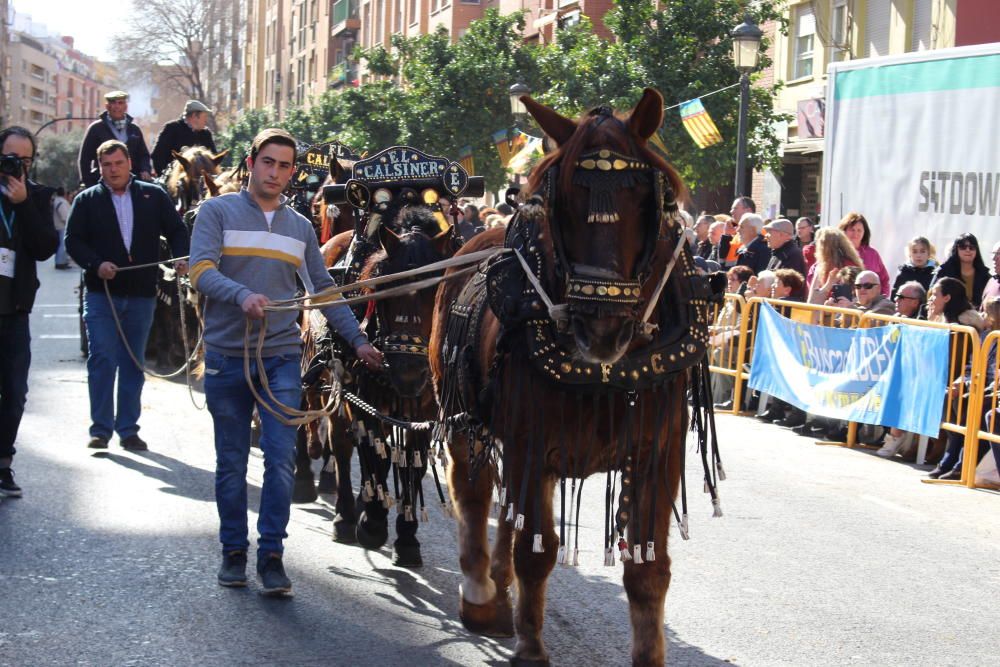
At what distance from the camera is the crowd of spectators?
11.1 m

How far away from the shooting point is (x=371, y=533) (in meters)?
7.56

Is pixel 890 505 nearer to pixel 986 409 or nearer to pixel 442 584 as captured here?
pixel 986 409

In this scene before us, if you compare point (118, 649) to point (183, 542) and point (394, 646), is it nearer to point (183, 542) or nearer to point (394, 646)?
point (394, 646)

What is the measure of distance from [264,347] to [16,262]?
265cm

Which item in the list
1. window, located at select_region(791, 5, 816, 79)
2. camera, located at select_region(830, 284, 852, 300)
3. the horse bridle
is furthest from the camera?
window, located at select_region(791, 5, 816, 79)

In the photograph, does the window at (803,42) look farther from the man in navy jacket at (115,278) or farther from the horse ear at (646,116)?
the horse ear at (646,116)

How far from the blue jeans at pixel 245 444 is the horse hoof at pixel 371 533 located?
104 centimetres

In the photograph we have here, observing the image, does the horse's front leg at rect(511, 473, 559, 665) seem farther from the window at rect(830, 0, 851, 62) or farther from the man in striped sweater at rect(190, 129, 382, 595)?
the window at rect(830, 0, 851, 62)

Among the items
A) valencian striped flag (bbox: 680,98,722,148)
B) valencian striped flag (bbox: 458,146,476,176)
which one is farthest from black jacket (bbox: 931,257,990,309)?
valencian striped flag (bbox: 458,146,476,176)

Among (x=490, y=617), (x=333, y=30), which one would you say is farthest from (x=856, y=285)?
(x=333, y=30)

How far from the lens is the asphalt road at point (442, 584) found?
5.77m

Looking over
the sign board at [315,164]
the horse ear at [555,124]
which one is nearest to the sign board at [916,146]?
the sign board at [315,164]

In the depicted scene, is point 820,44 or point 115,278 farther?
point 820,44

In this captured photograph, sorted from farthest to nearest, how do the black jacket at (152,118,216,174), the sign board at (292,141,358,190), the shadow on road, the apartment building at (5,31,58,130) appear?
the apartment building at (5,31,58,130) → the black jacket at (152,118,216,174) → the sign board at (292,141,358,190) → the shadow on road
